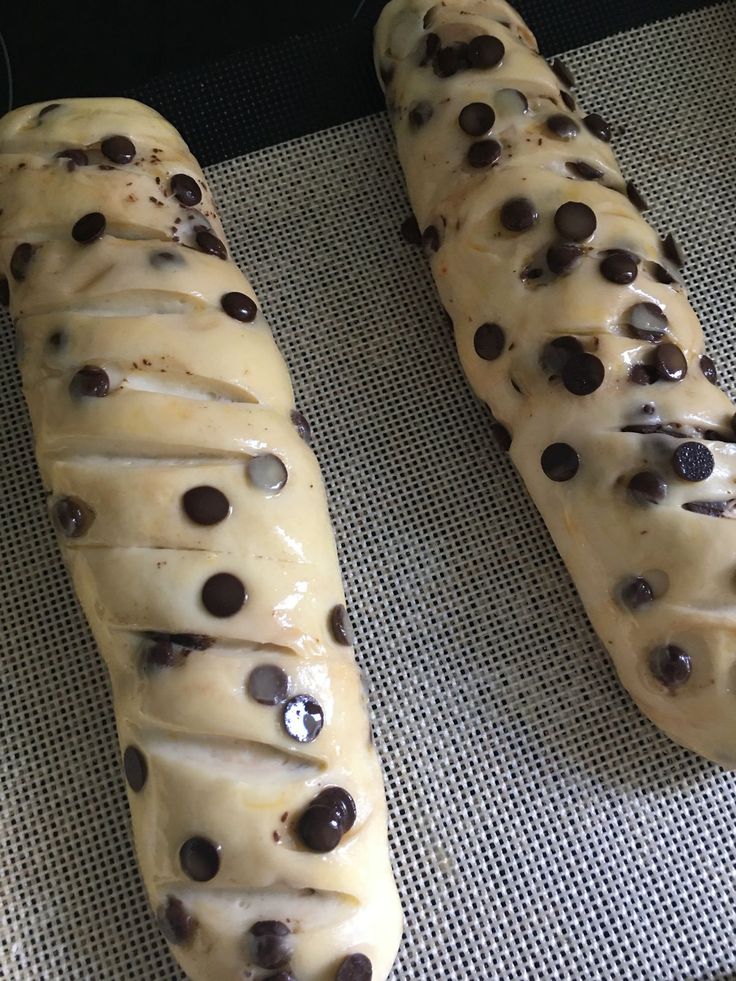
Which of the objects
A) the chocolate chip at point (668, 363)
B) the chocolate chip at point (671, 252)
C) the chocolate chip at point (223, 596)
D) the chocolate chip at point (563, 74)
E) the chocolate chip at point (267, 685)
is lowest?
the chocolate chip at point (267, 685)

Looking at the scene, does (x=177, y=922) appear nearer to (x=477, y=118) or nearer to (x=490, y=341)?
(x=490, y=341)

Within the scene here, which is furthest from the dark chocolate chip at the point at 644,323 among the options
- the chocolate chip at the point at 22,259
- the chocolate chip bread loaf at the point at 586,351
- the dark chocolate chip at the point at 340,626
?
the chocolate chip at the point at 22,259

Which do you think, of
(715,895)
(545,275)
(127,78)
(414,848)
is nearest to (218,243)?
(545,275)

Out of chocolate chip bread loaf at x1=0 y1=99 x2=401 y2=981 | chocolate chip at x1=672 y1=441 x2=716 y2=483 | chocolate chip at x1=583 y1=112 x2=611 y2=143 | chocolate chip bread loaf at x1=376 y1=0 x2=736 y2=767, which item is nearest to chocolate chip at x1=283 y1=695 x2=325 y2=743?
chocolate chip bread loaf at x1=0 y1=99 x2=401 y2=981

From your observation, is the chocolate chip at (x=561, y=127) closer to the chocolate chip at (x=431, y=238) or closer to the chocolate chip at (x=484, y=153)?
the chocolate chip at (x=484, y=153)

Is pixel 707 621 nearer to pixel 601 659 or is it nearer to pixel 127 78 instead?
pixel 601 659

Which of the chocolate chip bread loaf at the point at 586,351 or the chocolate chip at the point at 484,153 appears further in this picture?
the chocolate chip at the point at 484,153

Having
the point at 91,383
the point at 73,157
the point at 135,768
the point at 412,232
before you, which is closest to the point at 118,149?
the point at 73,157

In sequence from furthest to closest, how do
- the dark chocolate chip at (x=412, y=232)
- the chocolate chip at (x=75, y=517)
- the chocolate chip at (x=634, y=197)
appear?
the dark chocolate chip at (x=412, y=232)
the chocolate chip at (x=634, y=197)
the chocolate chip at (x=75, y=517)
